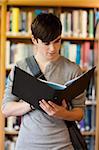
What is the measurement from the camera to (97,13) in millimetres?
2625

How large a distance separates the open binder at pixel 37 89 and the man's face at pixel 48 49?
0.16m

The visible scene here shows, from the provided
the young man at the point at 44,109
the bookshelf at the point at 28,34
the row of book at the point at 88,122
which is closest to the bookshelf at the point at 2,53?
→ the bookshelf at the point at 28,34

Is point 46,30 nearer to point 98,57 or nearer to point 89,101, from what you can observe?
point 98,57

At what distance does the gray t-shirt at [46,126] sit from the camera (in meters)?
1.29

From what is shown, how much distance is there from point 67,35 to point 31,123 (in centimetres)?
143

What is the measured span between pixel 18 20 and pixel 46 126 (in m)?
1.48

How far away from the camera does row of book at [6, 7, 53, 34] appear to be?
102 inches

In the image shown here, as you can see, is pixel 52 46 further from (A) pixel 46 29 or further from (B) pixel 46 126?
(B) pixel 46 126

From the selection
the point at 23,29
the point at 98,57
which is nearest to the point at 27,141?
the point at 98,57

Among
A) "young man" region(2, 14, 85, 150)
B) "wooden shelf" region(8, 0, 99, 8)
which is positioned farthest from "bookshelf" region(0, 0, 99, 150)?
"young man" region(2, 14, 85, 150)

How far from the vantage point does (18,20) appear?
103 inches

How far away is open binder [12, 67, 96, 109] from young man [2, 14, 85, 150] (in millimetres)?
34

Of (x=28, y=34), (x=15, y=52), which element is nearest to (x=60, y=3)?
(x=28, y=34)

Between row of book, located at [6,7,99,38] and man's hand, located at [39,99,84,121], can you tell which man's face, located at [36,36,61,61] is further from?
row of book, located at [6,7,99,38]
